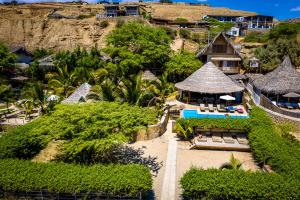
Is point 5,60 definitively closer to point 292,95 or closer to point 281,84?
point 281,84

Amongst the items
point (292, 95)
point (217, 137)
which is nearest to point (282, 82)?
point (292, 95)

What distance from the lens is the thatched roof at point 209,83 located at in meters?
28.6

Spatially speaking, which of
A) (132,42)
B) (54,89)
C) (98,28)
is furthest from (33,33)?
(54,89)

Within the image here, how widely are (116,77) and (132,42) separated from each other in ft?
28.4

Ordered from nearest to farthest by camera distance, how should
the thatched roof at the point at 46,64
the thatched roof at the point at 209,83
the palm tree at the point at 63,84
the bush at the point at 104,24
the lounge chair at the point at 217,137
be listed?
the lounge chair at the point at 217,137
the thatched roof at the point at 209,83
the palm tree at the point at 63,84
the thatched roof at the point at 46,64
the bush at the point at 104,24

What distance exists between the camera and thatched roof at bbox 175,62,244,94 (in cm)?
2859

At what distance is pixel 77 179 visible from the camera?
1231cm

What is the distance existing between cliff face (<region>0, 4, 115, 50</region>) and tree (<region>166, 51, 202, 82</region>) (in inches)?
1369

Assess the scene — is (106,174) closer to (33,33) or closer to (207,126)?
(207,126)

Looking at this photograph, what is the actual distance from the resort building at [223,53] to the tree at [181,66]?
6.50 feet

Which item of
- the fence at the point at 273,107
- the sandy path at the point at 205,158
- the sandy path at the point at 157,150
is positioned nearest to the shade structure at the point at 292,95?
the fence at the point at 273,107

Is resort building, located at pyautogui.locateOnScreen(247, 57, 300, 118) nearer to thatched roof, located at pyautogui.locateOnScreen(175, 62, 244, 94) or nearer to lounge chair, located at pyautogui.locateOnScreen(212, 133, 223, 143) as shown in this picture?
thatched roof, located at pyautogui.locateOnScreen(175, 62, 244, 94)

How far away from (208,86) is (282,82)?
8.02m

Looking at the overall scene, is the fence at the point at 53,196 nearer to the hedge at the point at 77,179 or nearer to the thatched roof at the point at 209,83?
the hedge at the point at 77,179
